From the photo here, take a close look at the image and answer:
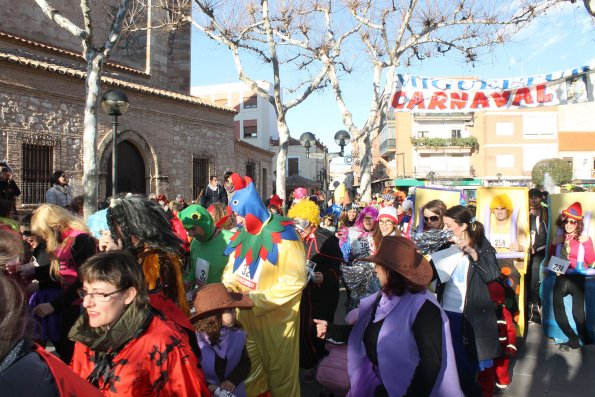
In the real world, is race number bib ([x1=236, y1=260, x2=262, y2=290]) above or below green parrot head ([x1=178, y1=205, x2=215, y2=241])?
below

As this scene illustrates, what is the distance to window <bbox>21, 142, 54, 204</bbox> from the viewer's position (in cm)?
1316

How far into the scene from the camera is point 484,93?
10406 mm

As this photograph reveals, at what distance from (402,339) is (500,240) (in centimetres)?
441

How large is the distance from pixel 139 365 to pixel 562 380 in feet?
14.9

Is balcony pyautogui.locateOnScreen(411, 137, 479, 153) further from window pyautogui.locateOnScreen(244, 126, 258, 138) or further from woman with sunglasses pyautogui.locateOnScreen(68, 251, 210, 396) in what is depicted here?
woman with sunglasses pyautogui.locateOnScreen(68, 251, 210, 396)

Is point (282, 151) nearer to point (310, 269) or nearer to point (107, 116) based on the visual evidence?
point (107, 116)

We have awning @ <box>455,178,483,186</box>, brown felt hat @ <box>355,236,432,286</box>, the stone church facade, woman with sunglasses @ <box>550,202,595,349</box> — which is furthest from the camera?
awning @ <box>455,178,483,186</box>

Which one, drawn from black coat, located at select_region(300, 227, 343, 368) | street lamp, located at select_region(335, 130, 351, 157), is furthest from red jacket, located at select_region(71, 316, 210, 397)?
street lamp, located at select_region(335, 130, 351, 157)

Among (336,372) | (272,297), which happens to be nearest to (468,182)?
(272,297)

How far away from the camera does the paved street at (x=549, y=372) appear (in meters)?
4.85

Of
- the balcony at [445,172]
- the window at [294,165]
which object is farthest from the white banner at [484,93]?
the window at [294,165]

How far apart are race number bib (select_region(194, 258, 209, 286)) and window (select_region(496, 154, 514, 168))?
1950 inches

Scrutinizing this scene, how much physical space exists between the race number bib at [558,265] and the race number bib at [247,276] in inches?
160

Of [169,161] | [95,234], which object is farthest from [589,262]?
[169,161]
